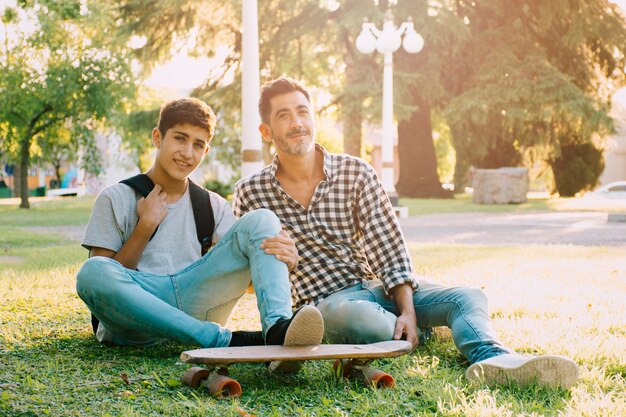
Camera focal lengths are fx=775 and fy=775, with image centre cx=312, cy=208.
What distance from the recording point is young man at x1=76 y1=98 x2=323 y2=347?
330 centimetres

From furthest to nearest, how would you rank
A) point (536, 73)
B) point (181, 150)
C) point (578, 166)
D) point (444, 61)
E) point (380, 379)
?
1. point (578, 166)
2. point (444, 61)
3. point (536, 73)
4. point (181, 150)
5. point (380, 379)

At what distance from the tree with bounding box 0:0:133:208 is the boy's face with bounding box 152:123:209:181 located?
64.5ft

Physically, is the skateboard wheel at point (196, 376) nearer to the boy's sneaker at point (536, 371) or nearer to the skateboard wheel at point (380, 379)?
the skateboard wheel at point (380, 379)

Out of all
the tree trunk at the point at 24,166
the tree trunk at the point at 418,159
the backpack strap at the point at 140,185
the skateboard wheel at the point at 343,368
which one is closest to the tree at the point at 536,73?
the tree trunk at the point at 418,159

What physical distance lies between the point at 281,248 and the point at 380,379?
0.69 metres

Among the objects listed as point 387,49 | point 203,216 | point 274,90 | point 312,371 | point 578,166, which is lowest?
point 312,371

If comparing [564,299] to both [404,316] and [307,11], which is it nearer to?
[404,316]

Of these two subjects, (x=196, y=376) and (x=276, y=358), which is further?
(x=196, y=376)

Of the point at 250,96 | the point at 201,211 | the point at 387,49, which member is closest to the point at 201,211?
the point at 201,211

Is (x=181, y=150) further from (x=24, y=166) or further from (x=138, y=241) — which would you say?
(x=24, y=166)

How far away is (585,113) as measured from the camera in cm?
2222

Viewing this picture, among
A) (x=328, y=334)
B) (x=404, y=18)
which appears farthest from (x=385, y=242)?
(x=404, y=18)

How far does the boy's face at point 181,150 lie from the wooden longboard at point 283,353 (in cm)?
110

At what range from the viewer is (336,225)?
3975 mm
